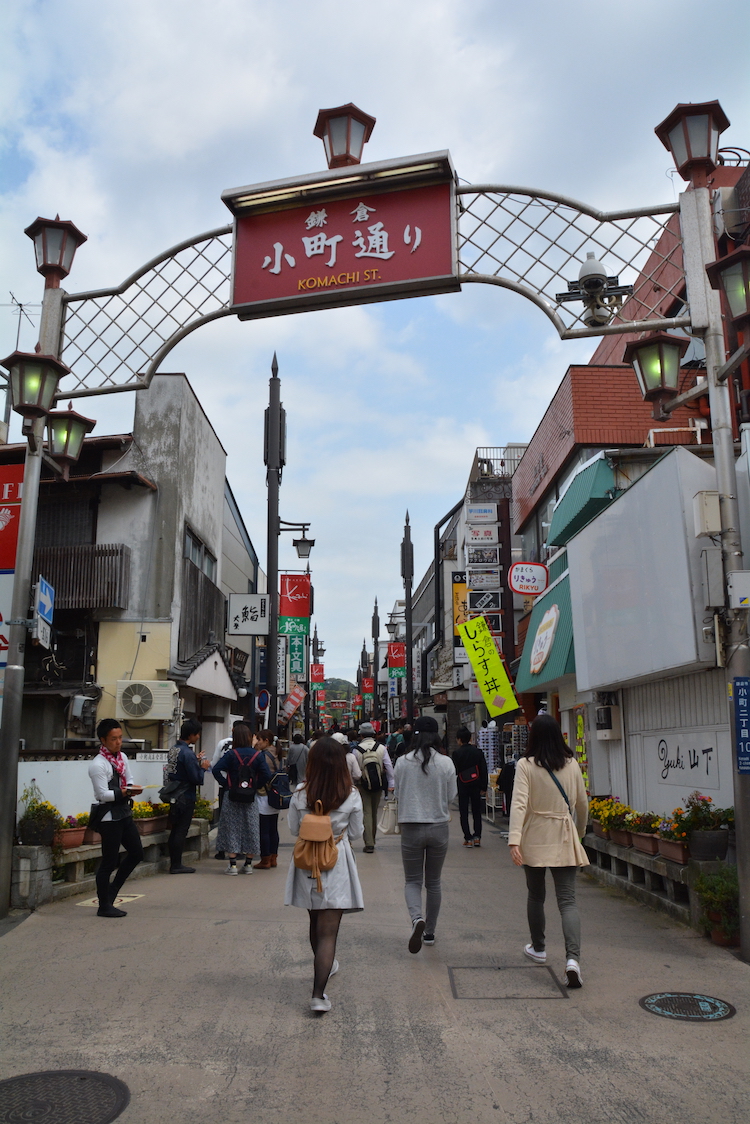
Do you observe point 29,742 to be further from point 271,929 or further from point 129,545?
point 271,929

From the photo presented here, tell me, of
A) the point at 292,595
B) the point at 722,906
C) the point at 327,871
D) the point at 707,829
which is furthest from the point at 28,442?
the point at 292,595

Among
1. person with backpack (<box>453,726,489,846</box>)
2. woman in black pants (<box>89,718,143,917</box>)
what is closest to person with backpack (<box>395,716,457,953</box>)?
woman in black pants (<box>89,718,143,917</box>)

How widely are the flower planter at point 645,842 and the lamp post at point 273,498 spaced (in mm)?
8942

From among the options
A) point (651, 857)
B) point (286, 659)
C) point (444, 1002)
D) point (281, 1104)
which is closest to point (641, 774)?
point (651, 857)

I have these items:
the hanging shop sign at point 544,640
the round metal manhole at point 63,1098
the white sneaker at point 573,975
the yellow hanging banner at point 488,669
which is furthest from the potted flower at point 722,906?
the yellow hanging banner at point 488,669

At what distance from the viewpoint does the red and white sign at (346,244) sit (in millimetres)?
8336

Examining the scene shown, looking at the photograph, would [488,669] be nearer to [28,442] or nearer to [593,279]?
[593,279]

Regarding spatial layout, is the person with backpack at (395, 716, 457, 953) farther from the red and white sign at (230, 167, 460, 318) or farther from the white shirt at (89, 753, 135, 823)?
the red and white sign at (230, 167, 460, 318)

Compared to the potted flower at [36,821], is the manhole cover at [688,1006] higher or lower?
lower

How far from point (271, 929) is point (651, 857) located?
3.84 meters

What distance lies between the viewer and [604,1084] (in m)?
4.10

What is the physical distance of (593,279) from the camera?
25.5 feet

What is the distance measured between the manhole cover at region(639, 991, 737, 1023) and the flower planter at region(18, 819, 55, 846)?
581 cm

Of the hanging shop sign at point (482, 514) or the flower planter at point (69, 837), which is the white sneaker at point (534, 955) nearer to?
the flower planter at point (69, 837)
